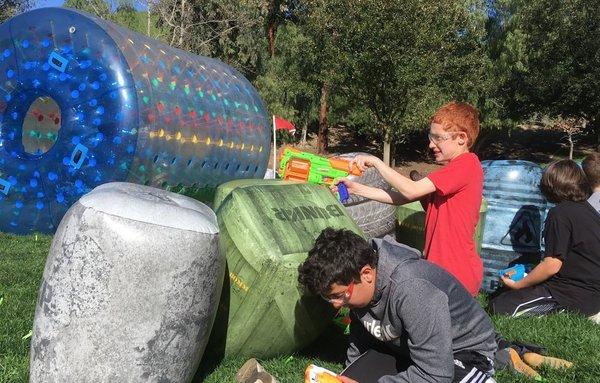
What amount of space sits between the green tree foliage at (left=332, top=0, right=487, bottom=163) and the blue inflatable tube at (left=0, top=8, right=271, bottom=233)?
16074 mm

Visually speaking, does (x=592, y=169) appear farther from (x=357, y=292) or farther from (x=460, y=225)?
(x=357, y=292)

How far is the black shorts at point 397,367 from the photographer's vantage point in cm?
273

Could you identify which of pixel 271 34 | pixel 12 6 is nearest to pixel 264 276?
pixel 12 6

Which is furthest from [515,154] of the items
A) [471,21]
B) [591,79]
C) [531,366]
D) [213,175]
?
[531,366]

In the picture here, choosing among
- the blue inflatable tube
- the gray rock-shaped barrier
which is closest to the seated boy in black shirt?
the gray rock-shaped barrier

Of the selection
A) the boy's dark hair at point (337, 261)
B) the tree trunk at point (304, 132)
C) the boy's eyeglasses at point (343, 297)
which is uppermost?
the boy's dark hair at point (337, 261)

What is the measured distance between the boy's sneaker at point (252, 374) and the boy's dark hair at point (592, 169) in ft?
11.6

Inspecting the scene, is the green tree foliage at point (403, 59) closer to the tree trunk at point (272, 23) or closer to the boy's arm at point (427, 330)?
the tree trunk at point (272, 23)

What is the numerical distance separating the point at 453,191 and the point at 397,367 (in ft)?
3.71

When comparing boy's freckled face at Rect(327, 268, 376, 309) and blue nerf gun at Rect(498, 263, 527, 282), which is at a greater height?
boy's freckled face at Rect(327, 268, 376, 309)

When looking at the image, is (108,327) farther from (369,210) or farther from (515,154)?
(515,154)

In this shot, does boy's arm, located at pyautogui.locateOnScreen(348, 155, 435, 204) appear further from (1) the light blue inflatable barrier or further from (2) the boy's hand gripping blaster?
(1) the light blue inflatable barrier

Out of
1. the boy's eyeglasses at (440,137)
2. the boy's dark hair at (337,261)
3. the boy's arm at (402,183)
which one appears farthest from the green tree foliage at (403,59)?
the boy's dark hair at (337,261)

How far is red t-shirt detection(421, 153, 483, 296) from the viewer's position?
3.62 metres
